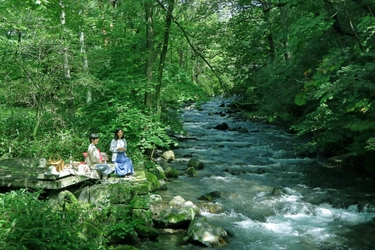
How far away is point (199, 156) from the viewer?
1578 cm

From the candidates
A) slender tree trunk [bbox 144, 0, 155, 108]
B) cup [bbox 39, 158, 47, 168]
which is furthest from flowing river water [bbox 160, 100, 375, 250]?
cup [bbox 39, 158, 47, 168]

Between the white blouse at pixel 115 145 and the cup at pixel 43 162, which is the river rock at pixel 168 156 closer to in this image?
the white blouse at pixel 115 145

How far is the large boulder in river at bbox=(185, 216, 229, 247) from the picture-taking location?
7.05m

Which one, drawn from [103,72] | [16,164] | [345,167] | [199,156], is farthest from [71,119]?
[345,167]

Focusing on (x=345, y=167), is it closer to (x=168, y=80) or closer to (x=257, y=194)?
(x=257, y=194)

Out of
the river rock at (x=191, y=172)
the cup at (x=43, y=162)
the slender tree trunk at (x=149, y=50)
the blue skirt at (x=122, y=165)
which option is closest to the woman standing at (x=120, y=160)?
the blue skirt at (x=122, y=165)

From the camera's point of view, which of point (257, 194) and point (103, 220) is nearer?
point (103, 220)

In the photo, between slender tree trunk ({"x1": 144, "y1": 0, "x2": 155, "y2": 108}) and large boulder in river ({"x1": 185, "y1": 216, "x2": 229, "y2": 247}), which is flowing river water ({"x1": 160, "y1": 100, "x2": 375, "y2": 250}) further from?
slender tree trunk ({"x1": 144, "y1": 0, "x2": 155, "y2": 108})

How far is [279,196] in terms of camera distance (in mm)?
10336

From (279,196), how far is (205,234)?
13.0 ft

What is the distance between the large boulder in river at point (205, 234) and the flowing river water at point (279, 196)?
0.17m

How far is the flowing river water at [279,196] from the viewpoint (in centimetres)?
773

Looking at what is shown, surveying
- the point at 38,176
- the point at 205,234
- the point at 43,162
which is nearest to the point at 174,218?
the point at 205,234

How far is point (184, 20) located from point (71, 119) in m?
5.19
